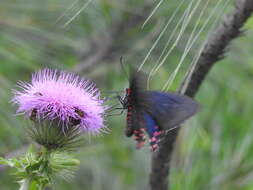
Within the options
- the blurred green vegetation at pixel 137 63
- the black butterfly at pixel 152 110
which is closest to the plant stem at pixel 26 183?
the black butterfly at pixel 152 110

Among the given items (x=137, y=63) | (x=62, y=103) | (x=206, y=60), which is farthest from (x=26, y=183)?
(x=137, y=63)

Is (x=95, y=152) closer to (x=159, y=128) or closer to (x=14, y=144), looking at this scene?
(x=14, y=144)

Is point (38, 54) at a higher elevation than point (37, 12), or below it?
below

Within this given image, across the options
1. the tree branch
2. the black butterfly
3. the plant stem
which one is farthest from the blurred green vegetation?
the plant stem

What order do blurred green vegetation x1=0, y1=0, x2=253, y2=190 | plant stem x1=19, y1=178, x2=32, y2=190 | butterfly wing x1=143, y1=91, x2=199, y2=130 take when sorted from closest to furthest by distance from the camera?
plant stem x1=19, y1=178, x2=32, y2=190
butterfly wing x1=143, y1=91, x2=199, y2=130
blurred green vegetation x1=0, y1=0, x2=253, y2=190

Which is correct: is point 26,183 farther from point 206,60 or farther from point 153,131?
point 206,60

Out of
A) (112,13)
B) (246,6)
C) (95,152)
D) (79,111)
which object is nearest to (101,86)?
(95,152)

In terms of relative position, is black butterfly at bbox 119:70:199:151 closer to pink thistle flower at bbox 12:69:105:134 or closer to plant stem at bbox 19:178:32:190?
pink thistle flower at bbox 12:69:105:134
